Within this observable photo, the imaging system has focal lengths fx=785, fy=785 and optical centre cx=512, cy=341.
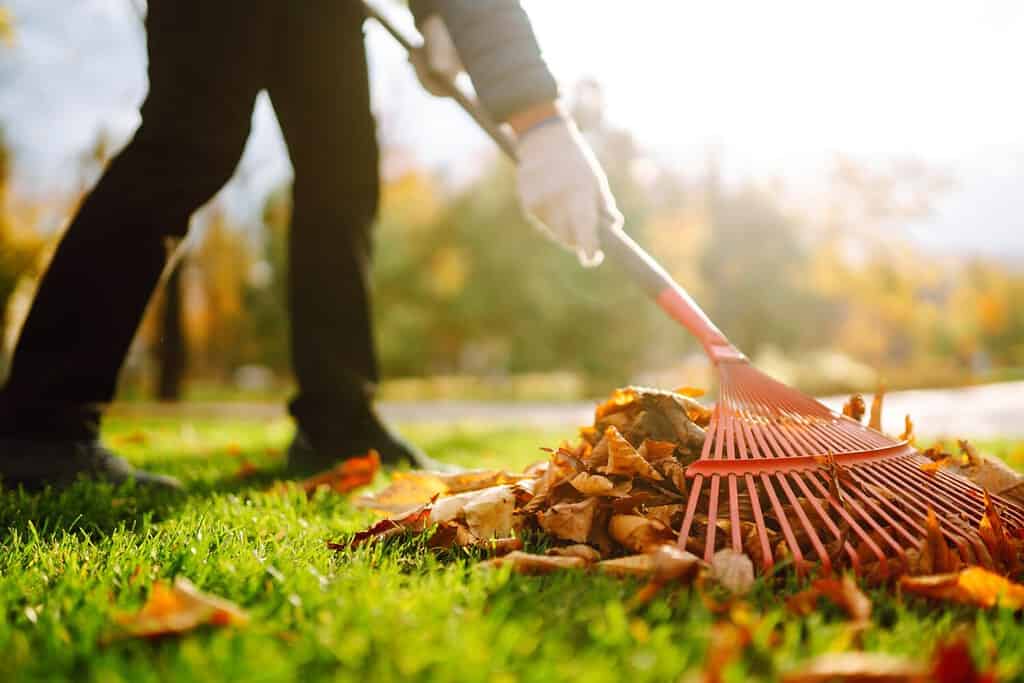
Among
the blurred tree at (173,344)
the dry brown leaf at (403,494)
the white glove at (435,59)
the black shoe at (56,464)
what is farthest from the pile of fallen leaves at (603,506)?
the blurred tree at (173,344)

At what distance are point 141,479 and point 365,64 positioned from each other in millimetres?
1507

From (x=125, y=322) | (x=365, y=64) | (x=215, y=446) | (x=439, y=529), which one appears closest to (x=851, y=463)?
(x=439, y=529)

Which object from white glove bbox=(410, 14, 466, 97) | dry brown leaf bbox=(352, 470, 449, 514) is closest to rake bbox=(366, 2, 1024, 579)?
dry brown leaf bbox=(352, 470, 449, 514)

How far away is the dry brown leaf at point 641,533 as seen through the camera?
4.65 ft

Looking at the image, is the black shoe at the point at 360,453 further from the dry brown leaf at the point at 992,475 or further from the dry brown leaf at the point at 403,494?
the dry brown leaf at the point at 992,475

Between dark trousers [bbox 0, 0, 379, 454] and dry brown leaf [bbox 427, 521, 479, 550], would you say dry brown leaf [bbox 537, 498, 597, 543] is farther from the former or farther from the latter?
dark trousers [bbox 0, 0, 379, 454]

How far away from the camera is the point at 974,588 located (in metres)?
1.22

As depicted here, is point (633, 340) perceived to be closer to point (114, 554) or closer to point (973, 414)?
point (973, 414)

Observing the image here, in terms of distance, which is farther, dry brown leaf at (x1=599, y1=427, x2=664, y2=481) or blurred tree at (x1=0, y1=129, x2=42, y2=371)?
blurred tree at (x1=0, y1=129, x2=42, y2=371)

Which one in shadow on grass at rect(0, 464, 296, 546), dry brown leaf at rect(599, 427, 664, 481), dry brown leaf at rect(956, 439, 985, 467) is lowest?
shadow on grass at rect(0, 464, 296, 546)

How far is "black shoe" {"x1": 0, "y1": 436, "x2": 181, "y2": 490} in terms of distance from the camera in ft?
6.57

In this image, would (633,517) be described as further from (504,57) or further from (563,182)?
(504,57)

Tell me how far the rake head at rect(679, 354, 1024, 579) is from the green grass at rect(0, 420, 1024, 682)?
11cm

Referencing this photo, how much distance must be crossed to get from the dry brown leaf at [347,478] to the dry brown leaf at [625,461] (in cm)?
93
